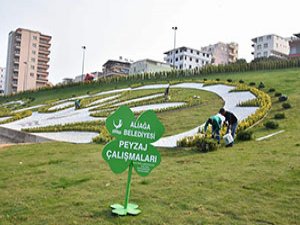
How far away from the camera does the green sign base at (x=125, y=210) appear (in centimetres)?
646

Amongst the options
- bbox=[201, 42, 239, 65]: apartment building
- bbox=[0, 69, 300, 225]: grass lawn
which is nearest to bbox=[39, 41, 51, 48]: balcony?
bbox=[201, 42, 239, 65]: apartment building

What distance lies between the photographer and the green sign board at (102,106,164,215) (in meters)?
6.94

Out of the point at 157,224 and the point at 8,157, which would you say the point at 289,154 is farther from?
the point at 8,157

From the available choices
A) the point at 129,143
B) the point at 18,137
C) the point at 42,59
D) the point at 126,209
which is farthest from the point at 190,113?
the point at 42,59

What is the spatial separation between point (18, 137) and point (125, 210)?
559 inches

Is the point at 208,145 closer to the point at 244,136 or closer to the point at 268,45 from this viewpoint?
the point at 244,136

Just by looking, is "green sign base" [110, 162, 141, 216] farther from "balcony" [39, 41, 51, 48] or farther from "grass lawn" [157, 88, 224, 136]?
"balcony" [39, 41, 51, 48]

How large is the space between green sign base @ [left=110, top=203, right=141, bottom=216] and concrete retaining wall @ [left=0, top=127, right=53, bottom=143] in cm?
1136

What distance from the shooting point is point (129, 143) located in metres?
6.96

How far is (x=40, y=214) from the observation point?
670 cm

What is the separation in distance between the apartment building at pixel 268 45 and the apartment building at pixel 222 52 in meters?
Result: 8.14

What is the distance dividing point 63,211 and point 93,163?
4.14m

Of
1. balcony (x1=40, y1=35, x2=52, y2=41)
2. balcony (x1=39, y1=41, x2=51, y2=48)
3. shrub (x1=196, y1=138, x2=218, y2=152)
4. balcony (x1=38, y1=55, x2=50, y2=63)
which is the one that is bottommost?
shrub (x1=196, y1=138, x2=218, y2=152)

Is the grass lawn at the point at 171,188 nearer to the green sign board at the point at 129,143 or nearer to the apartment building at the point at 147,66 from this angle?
the green sign board at the point at 129,143
